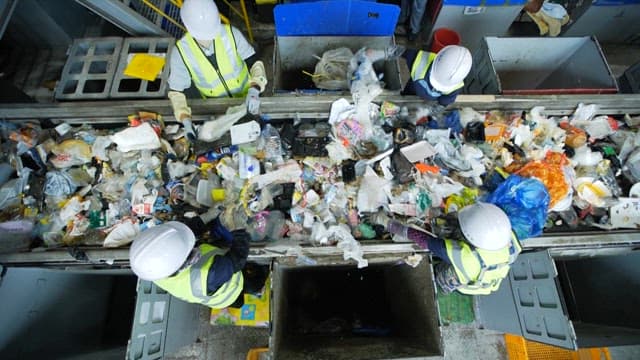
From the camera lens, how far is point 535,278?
8.34 ft

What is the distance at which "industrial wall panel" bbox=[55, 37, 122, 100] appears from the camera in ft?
9.01

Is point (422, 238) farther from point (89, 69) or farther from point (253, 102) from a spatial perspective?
point (89, 69)

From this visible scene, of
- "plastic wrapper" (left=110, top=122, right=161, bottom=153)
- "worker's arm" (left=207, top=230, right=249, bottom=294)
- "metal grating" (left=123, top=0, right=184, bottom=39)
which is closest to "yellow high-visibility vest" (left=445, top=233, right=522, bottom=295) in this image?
"worker's arm" (left=207, top=230, right=249, bottom=294)

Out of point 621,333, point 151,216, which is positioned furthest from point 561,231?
point 151,216

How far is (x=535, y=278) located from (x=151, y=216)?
308 cm

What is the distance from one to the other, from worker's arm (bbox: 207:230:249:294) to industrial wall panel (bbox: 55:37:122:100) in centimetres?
176

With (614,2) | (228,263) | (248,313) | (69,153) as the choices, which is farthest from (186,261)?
(614,2)

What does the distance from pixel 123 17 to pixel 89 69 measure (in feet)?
1.86

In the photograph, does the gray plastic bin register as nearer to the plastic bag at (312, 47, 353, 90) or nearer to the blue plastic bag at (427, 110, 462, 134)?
the blue plastic bag at (427, 110, 462, 134)

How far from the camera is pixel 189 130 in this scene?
2.68 metres

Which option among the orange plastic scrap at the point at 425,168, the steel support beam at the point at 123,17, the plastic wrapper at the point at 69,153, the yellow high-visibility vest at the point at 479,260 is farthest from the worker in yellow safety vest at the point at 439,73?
the plastic wrapper at the point at 69,153

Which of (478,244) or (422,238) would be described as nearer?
(478,244)

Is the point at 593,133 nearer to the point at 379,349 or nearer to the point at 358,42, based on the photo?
the point at 358,42

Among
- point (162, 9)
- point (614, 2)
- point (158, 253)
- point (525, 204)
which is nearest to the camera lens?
point (158, 253)
